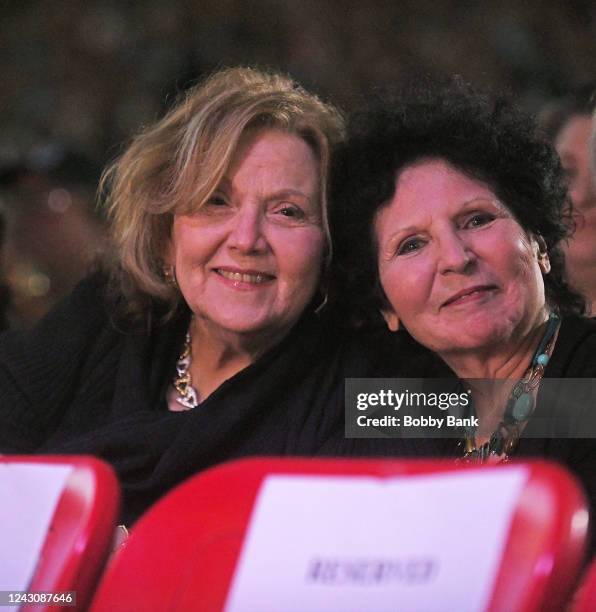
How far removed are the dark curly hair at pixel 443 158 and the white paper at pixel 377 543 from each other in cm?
94

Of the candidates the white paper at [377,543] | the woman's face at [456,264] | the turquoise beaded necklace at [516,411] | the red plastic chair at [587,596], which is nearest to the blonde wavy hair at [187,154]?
the woman's face at [456,264]

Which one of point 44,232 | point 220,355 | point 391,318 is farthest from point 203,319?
point 44,232

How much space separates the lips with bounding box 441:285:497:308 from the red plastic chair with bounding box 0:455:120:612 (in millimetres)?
719

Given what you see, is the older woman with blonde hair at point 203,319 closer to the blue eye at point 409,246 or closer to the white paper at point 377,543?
the blue eye at point 409,246

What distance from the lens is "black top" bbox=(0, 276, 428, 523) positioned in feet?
6.29

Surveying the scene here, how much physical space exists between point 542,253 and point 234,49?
9.47 feet

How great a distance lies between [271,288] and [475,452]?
0.47 metres

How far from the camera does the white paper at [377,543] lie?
0.94 metres

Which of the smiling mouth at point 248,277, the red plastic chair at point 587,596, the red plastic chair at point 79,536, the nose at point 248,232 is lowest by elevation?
the red plastic chair at point 79,536

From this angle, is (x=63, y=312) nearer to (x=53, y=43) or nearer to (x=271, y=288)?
(x=271, y=288)

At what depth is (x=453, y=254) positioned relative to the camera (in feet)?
5.78

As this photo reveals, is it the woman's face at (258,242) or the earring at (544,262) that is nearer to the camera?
the earring at (544,262)

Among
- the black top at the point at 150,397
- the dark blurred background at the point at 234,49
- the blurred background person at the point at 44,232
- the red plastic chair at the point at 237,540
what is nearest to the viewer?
the red plastic chair at the point at 237,540

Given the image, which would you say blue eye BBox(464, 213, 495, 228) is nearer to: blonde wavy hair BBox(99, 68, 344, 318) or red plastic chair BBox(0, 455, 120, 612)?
blonde wavy hair BBox(99, 68, 344, 318)
